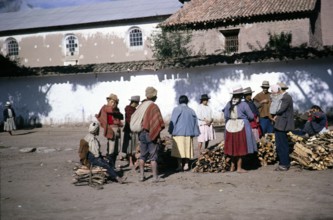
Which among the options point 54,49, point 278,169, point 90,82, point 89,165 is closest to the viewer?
point 89,165

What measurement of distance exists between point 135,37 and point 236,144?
21.2 metres

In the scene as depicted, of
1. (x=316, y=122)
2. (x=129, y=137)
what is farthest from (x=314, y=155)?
(x=129, y=137)

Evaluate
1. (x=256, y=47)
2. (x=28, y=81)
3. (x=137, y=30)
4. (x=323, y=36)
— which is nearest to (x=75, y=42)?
(x=137, y=30)

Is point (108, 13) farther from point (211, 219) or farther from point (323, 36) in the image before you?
point (211, 219)

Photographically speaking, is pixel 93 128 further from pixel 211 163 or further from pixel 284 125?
pixel 284 125

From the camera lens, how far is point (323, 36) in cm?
2338

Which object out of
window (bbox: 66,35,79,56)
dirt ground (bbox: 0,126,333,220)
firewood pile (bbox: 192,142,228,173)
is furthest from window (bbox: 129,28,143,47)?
firewood pile (bbox: 192,142,228,173)

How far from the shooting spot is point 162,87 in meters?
17.4

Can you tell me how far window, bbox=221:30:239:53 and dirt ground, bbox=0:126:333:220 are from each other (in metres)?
16.3

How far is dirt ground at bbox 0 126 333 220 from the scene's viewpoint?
4.96 m

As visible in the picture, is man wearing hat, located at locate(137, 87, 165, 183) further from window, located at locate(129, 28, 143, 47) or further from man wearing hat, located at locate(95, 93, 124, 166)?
window, located at locate(129, 28, 143, 47)

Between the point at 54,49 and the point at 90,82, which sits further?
the point at 54,49

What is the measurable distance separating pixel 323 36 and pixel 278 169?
1836 cm

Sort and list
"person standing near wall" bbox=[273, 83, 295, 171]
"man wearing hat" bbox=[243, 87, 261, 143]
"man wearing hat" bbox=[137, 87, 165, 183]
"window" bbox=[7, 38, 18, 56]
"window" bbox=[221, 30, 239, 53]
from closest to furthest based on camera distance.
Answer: "man wearing hat" bbox=[137, 87, 165, 183] < "person standing near wall" bbox=[273, 83, 295, 171] < "man wearing hat" bbox=[243, 87, 261, 143] < "window" bbox=[221, 30, 239, 53] < "window" bbox=[7, 38, 18, 56]
